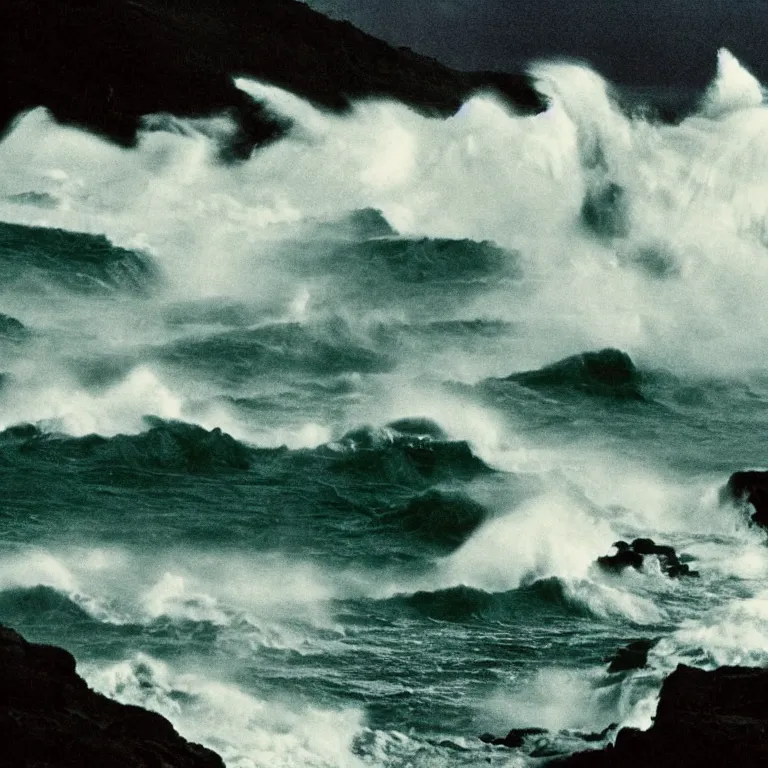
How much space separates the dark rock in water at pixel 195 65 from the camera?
5531 cm

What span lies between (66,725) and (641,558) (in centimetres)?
1255

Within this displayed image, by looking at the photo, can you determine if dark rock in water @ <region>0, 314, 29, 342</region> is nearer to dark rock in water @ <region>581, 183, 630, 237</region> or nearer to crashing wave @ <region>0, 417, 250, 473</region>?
crashing wave @ <region>0, 417, 250, 473</region>

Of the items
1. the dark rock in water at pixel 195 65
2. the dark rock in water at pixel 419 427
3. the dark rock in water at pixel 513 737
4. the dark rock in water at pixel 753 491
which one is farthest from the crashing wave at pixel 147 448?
the dark rock in water at pixel 195 65

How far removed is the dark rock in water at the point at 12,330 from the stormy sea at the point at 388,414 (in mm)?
65

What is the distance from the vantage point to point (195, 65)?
57.5m

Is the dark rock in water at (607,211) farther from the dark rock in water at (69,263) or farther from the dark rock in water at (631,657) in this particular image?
the dark rock in water at (631,657)

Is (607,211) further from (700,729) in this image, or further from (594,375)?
(700,729)

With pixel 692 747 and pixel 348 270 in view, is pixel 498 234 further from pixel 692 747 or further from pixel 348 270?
pixel 692 747

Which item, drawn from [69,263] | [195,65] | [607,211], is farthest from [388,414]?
[195,65]

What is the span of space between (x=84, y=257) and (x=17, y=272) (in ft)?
5.50

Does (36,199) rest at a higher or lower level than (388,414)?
higher

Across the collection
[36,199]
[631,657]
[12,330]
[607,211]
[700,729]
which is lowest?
[700,729]

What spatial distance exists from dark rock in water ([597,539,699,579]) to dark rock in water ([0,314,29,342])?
40.8 feet

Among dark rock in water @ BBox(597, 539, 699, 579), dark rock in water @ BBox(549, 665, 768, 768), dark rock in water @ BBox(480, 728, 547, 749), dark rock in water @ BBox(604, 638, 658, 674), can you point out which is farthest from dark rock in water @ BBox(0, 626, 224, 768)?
dark rock in water @ BBox(597, 539, 699, 579)
